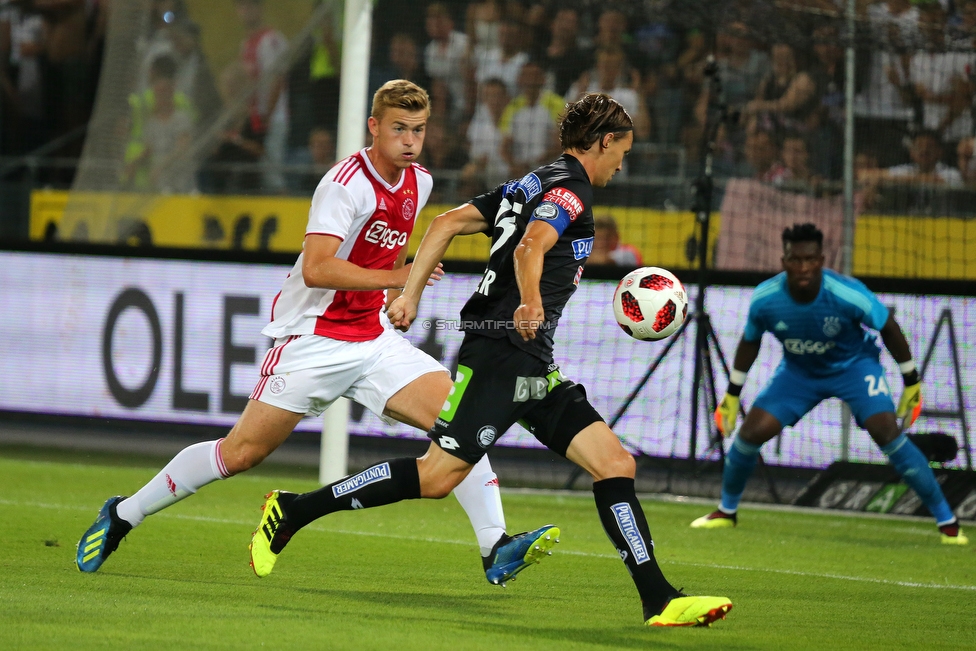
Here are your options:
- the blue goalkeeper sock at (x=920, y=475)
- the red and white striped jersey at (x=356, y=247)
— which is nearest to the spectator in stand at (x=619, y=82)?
the blue goalkeeper sock at (x=920, y=475)

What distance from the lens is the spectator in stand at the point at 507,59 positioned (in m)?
13.5

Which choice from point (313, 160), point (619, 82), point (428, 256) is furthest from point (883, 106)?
point (428, 256)

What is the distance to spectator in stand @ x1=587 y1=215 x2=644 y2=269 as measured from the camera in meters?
12.1

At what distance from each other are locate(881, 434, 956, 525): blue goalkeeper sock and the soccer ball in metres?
3.39

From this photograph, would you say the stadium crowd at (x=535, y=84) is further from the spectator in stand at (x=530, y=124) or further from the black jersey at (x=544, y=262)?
the black jersey at (x=544, y=262)

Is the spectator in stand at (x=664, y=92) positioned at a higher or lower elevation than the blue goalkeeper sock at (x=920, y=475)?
higher

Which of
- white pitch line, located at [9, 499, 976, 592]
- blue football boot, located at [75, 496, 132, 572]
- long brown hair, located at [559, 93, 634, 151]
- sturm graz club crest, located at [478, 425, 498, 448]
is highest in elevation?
long brown hair, located at [559, 93, 634, 151]

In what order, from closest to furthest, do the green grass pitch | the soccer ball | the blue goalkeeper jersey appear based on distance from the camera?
the green grass pitch → the soccer ball → the blue goalkeeper jersey

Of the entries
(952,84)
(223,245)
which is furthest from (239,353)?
(952,84)

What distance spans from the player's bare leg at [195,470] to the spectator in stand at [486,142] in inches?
310

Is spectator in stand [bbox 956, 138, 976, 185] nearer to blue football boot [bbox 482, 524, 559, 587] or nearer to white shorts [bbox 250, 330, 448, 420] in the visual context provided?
white shorts [bbox 250, 330, 448, 420]

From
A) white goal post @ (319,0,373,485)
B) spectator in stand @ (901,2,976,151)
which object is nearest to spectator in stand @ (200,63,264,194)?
white goal post @ (319,0,373,485)

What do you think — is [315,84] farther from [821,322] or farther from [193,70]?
[821,322]

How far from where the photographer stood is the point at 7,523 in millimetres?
7371
